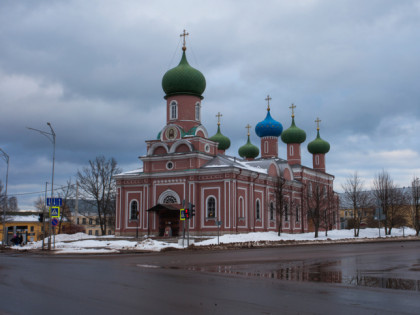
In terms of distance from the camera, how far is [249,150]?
209 ft

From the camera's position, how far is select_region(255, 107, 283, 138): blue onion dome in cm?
5866

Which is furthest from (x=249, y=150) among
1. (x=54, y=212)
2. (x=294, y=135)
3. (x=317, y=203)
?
(x=54, y=212)

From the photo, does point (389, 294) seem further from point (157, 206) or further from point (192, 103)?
point (192, 103)

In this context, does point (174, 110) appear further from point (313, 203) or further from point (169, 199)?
point (313, 203)

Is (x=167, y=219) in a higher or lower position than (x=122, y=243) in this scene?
higher

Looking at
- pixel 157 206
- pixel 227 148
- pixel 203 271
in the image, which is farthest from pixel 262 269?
pixel 227 148

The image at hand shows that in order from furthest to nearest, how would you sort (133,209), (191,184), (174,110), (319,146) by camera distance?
(319,146) < (133,209) < (174,110) < (191,184)

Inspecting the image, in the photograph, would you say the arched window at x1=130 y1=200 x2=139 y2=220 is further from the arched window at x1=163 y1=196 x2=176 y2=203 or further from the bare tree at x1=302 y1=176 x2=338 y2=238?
the bare tree at x1=302 y1=176 x2=338 y2=238

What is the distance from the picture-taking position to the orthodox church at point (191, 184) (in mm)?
44875

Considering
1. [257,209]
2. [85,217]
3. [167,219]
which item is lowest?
[167,219]

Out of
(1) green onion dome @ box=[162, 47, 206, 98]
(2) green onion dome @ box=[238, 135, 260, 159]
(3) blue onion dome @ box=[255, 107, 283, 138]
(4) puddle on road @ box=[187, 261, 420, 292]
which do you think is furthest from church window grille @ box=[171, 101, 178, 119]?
(4) puddle on road @ box=[187, 261, 420, 292]

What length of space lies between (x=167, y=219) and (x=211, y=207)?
193 inches

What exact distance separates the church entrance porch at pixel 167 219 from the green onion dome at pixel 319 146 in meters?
28.3

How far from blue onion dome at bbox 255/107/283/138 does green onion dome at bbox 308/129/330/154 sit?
987 cm
